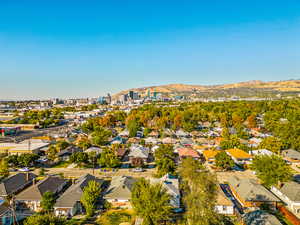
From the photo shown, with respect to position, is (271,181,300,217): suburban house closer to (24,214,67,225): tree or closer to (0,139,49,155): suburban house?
(24,214,67,225): tree

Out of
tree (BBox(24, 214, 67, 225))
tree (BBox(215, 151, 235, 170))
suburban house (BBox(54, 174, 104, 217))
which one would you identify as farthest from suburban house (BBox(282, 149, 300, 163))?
tree (BBox(24, 214, 67, 225))

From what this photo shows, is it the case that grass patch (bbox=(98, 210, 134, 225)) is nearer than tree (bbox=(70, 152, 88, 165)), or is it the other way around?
grass patch (bbox=(98, 210, 134, 225))

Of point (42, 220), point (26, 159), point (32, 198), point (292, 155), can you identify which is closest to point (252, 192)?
point (42, 220)

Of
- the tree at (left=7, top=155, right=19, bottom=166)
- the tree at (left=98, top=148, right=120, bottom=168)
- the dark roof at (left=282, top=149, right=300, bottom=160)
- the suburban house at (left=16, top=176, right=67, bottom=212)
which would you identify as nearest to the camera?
the suburban house at (left=16, top=176, right=67, bottom=212)

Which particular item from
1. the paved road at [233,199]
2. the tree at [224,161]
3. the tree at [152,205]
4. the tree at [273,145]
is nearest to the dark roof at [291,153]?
the tree at [273,145]

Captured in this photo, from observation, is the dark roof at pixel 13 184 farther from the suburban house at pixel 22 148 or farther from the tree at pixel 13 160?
the suburban house at pixel 22 148
